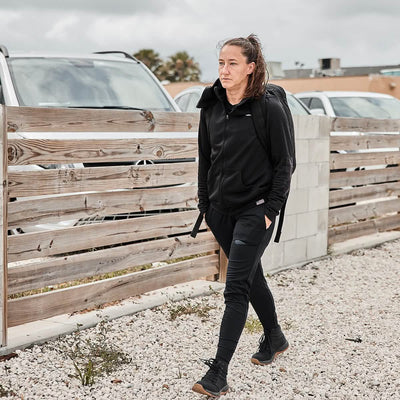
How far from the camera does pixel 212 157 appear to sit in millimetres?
4402

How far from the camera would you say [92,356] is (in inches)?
190

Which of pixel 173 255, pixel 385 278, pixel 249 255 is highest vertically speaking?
pixel 249 255

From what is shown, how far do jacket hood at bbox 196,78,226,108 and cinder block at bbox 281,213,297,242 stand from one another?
3.60m

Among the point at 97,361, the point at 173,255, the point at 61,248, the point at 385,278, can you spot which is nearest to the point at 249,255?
the point at 97,361

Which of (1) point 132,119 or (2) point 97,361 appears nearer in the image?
(2) point 97,361

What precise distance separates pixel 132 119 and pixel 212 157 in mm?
1548

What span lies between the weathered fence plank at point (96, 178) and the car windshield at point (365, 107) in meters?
7.31

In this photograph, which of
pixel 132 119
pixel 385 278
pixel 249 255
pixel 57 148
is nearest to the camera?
pixel 249 255

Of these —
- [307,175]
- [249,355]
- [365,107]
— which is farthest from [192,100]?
[249,355]

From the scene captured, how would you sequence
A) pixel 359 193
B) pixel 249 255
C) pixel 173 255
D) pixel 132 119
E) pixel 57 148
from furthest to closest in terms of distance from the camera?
pixel 359 193 → pixel 173 255 → pixel 132 119 → pixel 57 148 → pixel 249 255

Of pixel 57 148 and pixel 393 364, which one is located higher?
pixel 57 148

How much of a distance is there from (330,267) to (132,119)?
3409mm

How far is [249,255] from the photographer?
4.26 metres

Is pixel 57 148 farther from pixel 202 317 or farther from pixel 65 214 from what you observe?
pixel 202 317
